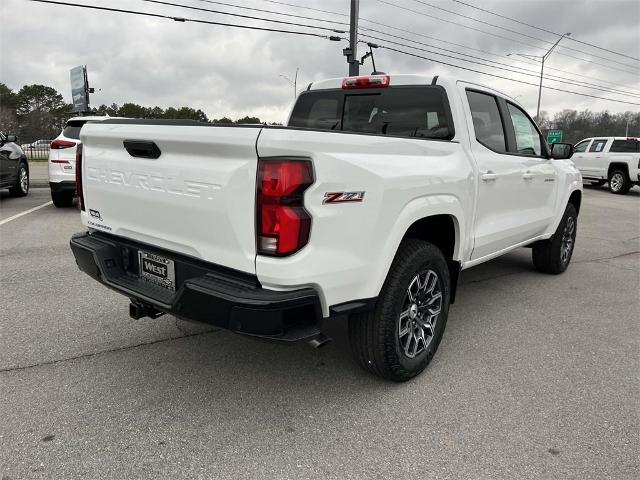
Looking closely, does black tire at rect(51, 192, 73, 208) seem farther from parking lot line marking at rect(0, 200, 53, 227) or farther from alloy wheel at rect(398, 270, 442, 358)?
alloy wheel at rect(398, 270, 442, 358)

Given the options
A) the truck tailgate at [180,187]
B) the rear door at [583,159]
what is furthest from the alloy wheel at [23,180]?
the rear door at [583,159]

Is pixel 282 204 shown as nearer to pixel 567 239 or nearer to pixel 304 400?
pixel 304 400

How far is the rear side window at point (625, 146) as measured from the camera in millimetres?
17000

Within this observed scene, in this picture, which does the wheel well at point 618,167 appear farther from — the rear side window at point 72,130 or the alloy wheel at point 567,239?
the rear side window at point 72,130

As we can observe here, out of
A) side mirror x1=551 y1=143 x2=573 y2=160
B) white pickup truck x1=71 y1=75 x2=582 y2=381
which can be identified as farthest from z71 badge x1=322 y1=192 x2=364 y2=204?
side mirror x1=551 y1=143 x2=573 y2=160

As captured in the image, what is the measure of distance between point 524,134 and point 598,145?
15910 mm

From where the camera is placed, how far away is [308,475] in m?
2.21

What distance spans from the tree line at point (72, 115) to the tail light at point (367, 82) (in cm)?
657

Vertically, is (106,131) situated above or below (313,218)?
above

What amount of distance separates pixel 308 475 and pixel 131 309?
151 centimetres

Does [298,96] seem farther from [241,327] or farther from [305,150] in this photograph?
[241,327]

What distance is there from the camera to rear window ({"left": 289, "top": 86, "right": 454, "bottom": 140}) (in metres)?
3.62

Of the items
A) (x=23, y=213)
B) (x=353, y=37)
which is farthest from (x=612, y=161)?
(x=23, y=213)

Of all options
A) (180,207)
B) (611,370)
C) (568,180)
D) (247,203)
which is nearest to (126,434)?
(180,207)
